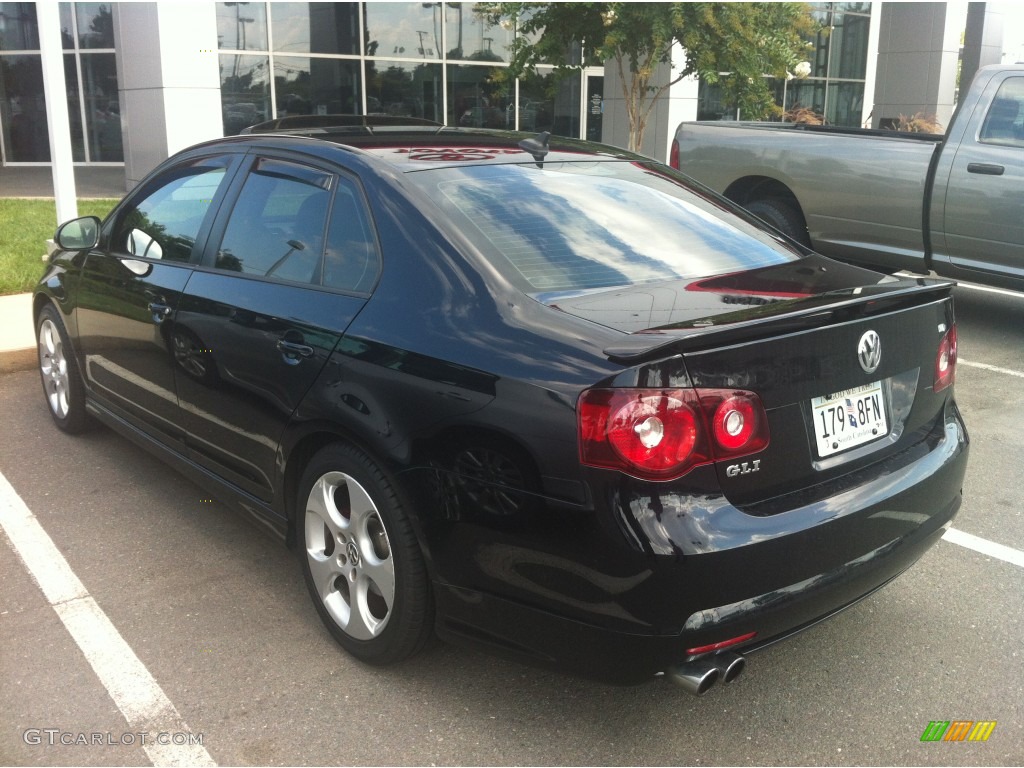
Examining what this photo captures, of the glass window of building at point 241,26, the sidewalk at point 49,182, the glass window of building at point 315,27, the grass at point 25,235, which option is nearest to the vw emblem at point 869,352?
the grass at point 25,235

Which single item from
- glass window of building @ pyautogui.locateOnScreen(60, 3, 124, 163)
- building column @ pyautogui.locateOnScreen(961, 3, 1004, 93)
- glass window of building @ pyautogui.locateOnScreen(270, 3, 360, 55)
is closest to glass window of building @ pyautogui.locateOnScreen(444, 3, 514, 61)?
glass window of building @ pyautogui.locateOnScreen(270, 3, 360, 55)

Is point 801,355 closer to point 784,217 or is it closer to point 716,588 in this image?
point 716,588

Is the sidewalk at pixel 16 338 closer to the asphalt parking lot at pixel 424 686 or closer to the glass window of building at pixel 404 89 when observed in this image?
the asphalt parking lot at pixel 424 686

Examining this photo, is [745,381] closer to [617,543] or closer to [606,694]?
[617,543]

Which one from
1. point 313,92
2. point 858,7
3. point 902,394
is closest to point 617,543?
point 902,394

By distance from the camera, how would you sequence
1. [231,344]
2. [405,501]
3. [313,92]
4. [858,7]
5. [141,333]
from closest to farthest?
[405,501], [231,344], [141,333], [313,92], [858,7]

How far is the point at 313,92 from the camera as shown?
56.6ft

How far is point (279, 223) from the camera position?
359 centimetres

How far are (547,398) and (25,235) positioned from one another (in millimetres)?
10747

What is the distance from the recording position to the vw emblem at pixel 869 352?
109 inches

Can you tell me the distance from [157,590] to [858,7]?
80.4 ft

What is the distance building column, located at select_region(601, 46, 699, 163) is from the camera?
17562 millimetres

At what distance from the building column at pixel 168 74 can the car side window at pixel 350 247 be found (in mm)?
11750

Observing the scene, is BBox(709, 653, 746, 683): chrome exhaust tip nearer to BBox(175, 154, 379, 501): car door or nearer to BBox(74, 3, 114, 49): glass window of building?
BBox(175, 154, 379, 501): car door
